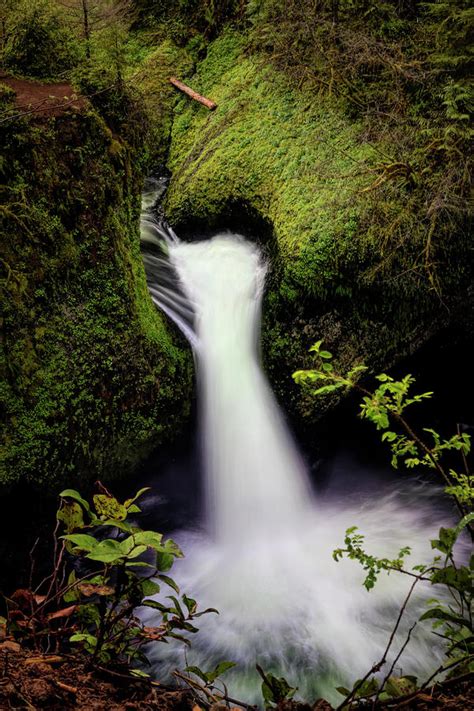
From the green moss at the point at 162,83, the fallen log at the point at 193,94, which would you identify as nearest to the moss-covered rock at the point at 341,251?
the fallen log at the point at 193,94

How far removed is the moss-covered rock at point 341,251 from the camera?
419cm

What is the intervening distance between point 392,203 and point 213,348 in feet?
6.46

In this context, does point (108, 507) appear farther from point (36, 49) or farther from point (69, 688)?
point (36, 49)

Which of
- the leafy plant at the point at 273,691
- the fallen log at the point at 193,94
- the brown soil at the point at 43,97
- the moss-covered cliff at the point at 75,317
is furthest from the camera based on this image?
the fallen log at the point at 193,94

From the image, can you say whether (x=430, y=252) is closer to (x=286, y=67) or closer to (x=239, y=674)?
(x=286, y=67)

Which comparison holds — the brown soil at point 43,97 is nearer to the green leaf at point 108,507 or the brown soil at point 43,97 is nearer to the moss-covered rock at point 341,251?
the moss-covered rock at point 341,251

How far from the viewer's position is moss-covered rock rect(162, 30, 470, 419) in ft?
13.8

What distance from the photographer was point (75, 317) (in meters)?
3.51

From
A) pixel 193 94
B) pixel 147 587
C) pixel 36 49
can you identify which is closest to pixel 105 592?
pixel 147 587

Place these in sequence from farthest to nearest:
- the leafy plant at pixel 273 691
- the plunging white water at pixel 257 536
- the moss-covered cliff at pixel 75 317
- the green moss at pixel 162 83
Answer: the green moss at pixel 162 83 < the moss-covered cliff at pixel 75 317 < the plunging white water at pixel 257 536 < the leafy plant at pixel 273 691

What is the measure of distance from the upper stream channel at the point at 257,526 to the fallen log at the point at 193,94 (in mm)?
2116

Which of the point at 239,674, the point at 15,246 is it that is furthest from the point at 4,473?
the point at 239,674

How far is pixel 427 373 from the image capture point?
4.70 metres

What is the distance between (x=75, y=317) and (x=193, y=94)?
4595 mm
